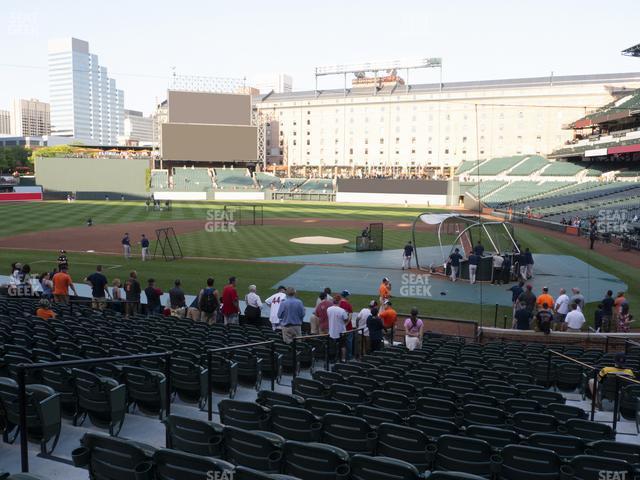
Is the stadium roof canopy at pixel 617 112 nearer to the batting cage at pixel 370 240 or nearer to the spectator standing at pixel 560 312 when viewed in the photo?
the batting cage at pixel 370 240

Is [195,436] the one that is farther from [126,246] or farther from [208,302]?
[126,246]

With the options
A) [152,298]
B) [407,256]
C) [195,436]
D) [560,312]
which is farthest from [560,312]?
[195,436]

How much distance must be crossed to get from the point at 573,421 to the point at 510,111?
11129 centimetres

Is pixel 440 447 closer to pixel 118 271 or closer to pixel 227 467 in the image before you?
pixel 227 467

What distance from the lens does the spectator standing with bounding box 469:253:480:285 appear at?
85.1 feet

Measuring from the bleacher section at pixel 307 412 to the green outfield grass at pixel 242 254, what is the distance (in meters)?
10.3

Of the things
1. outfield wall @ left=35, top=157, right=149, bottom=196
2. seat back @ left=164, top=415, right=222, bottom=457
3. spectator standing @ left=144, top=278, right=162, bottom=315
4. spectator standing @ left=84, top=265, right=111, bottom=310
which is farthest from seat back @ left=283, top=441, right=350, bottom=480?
outfield wall @ left=35, top=157, right=149, bottom=196

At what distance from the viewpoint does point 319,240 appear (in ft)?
135

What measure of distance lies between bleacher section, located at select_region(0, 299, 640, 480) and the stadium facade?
315 feet

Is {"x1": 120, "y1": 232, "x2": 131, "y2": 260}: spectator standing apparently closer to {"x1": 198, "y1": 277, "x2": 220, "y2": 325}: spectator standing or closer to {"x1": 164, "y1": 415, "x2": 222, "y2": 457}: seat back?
{"x1": 198, "y1": 277, "x2": 220, "y2": 325}: spectator standing

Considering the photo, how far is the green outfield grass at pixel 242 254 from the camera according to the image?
23188 mm

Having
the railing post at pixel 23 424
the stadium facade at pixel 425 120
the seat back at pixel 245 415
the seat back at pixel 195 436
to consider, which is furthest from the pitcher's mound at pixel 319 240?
the stadium facade at pixel 425 120

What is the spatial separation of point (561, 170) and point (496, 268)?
194 feet

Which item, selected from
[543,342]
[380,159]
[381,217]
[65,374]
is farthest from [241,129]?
[65,374]
